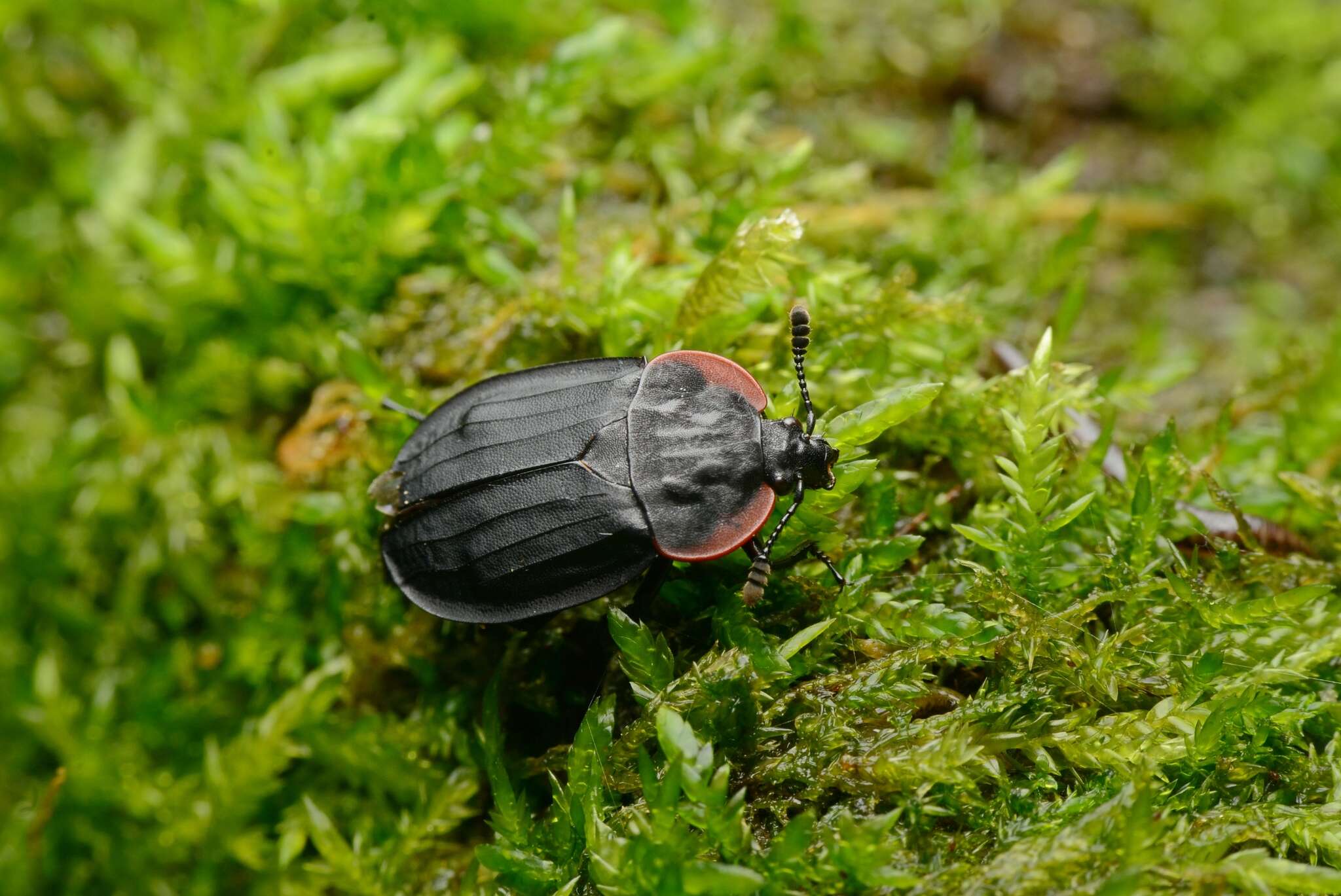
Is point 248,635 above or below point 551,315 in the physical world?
below

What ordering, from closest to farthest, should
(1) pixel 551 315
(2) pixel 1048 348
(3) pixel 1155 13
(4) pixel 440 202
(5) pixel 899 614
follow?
(5) pixel 899 614
(2) pixel 1048 348
(1) pixel 551 315
(4) pixel 440 202
(3) pixel 1155 13

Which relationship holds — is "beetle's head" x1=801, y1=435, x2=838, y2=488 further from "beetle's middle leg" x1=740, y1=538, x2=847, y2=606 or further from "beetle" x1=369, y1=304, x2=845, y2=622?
"beetle's middle leg" x1=740, y1=538, x2=847, y2=606

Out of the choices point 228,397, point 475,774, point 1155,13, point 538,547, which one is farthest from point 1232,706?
point 1155,13

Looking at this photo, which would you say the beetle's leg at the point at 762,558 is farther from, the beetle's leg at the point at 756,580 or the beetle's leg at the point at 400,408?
the beetle's leg at the point at 400,408

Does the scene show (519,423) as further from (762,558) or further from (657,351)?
(762,558)

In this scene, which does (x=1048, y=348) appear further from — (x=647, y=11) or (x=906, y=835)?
(x=647, y=11)

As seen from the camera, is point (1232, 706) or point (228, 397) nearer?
point (1232, 706)

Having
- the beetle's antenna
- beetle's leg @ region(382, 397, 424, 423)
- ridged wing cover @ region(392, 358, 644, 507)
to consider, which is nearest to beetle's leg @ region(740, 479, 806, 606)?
the beetle's antenna

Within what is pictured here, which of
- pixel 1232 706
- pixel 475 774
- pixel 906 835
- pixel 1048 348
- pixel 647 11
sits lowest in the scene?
pixel 475 774
